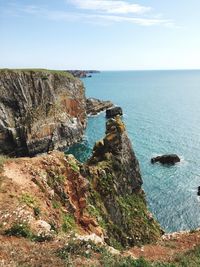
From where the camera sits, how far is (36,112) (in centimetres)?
8975

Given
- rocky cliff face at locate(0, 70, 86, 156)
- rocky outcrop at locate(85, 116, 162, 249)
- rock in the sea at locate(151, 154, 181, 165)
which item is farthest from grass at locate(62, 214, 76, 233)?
rocky cliff face at locate(0, 70, 86, 156)

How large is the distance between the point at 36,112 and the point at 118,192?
2088 inches

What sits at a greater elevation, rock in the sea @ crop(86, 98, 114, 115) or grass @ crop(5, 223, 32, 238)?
grass @ crop(5, 223, 32, 238)

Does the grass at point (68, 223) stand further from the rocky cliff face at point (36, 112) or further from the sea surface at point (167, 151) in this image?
the rocky cliff face at point (36, 112)

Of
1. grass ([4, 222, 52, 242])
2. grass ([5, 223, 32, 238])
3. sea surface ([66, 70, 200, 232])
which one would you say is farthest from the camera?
sea surface ([66, 70, 200, 232])

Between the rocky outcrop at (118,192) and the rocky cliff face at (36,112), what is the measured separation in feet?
146

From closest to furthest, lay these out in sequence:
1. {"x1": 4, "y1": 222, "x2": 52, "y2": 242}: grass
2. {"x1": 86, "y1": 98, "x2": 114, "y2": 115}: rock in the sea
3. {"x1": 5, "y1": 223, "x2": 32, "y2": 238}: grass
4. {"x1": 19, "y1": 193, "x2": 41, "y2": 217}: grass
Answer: {"x1": 4, "y1": 222, "x2": 52, "y2": 242}: grass, {"x1": 5, "y1": 223, "x2": 32, "y2": 238}: grass, {"x1": 19, "y1": 193, "x2": 41, "y2": 217}: grass, {"x1": 86, "y1": 98, "x2": 114, "y2": 115}: rock in the sea

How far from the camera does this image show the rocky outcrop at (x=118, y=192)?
35856 mm

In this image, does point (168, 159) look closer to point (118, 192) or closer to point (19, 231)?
point (118, 192)

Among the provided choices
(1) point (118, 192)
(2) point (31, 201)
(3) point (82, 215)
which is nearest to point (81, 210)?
(3) point (82, 215)

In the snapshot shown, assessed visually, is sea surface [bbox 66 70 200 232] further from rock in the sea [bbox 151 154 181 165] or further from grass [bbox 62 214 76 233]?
grass [bbox 62 214 76 233]

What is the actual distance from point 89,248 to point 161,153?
2820 inches

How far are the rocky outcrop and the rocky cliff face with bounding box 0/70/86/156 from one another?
44535 millimetres

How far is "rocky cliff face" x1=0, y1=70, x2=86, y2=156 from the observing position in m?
84.2
